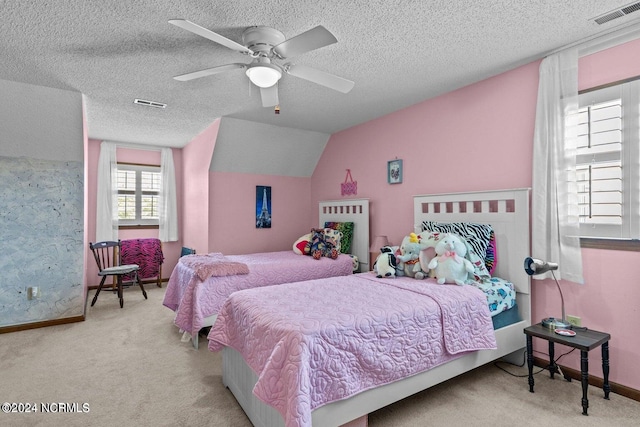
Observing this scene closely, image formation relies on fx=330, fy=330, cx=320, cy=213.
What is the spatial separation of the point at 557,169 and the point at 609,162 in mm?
297

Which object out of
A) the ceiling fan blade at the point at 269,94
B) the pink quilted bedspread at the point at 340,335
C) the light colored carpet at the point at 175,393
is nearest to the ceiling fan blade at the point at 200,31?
the ceiling fan blade at the point at 269,94

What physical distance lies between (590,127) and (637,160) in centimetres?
39

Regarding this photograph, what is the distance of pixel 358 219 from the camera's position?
4293 millimetres

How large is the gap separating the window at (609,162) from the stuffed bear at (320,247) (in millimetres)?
2414

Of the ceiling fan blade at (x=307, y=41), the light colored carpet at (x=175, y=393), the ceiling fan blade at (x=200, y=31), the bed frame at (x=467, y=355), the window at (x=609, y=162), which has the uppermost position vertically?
the ceiling fan blade at (x=307, y=41)

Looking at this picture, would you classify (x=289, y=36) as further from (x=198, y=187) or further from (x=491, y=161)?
(x=198, y=187)

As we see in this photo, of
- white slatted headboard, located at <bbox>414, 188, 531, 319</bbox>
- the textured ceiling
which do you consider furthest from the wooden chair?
white slatted headboard, located at <bbox>414, 188, 531, 319</bbox>

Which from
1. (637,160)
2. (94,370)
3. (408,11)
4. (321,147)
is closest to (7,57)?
(94,370)

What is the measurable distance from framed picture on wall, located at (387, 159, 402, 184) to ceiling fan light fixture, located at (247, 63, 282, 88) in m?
2.01

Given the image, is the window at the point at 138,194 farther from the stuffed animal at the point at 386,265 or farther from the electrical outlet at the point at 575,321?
the electrical outlet at the point at 575,321

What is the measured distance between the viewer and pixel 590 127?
2414 mm

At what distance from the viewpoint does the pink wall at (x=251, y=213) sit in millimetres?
4656

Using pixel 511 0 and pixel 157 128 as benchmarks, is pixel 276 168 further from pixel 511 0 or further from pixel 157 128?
pixel 511 0

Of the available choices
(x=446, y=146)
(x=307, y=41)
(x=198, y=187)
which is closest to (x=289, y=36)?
(x=307, y=41)
